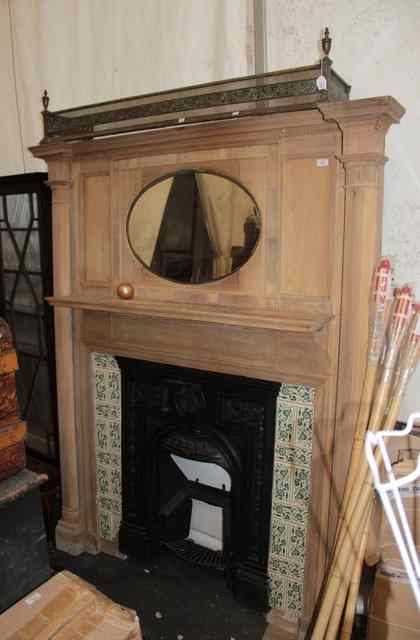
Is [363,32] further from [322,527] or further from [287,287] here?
[322,527]

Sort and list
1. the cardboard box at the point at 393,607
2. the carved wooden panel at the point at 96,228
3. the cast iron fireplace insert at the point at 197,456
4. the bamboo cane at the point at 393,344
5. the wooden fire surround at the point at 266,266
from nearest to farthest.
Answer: the bamboo cane at the point at 393,344 < the cardboard box at the point at 393,607 < the wooden fire surround at the point at 266,266 < the cast iron fireplace insert at the point at 197,456 < the carved wooden panel at the point at 96,228

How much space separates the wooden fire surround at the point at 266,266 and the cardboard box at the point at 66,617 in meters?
1.03

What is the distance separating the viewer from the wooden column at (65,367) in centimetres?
253

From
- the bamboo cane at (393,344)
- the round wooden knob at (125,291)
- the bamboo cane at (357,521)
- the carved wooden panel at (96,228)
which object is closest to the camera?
the bamboo cane at (357,521)

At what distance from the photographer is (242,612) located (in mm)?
2346

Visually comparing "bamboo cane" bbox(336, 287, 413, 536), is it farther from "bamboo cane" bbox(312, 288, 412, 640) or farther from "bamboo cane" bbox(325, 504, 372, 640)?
"bamboo cane" bbox(325, 504, 372, 640)

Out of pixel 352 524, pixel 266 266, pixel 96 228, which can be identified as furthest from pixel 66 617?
pixel 96 228

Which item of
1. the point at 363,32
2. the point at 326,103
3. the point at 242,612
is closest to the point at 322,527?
the point at 242,612

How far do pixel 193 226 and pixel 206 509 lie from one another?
5.04 ft

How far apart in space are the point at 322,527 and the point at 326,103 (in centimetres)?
165

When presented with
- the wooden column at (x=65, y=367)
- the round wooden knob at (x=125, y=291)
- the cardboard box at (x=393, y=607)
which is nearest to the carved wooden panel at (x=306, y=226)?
the round wooden knob at (x=125, y=291)

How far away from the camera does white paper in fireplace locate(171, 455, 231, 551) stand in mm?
2514

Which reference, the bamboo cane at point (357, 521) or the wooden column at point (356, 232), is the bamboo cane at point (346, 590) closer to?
the bamboo cane at point (357, 521)

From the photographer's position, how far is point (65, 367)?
105 inches
